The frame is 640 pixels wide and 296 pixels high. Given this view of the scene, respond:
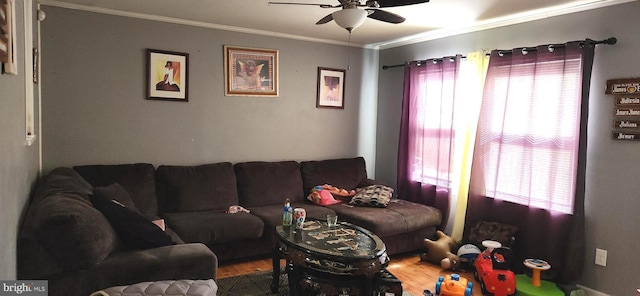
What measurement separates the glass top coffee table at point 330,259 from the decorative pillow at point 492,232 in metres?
A: 1.37

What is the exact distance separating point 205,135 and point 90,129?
104 centimetres

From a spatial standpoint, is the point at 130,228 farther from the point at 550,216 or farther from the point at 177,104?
the point at 550,216

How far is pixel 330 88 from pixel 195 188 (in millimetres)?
2010

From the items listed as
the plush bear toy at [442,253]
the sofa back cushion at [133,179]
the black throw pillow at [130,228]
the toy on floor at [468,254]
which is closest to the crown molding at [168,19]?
the sofa back cushion at [133,179]

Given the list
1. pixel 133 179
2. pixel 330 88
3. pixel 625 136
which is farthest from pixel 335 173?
pixel 625 136

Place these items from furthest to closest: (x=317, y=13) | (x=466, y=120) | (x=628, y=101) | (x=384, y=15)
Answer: (x=466, y=120)
(x=317, y=13)
(x=628, y=101)
(x=384, y=15)

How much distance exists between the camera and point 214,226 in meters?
3.53

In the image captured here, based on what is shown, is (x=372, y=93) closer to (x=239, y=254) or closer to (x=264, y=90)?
(x=264, y=90)

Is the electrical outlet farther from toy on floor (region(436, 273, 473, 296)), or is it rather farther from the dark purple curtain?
toy on floor (region(436, 273, 473, 296))

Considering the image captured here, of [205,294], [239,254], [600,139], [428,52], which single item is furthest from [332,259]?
[428,52]

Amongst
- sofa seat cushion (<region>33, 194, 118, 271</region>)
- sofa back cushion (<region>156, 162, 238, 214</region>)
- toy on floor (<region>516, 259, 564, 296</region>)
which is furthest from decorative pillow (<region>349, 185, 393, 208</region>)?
sofa seat cushion (<region>33, 194, 118, 271</region>)

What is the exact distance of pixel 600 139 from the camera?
322 cm

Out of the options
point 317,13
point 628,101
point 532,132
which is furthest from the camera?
point 317,13

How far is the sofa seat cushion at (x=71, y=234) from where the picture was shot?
76.4 inches
